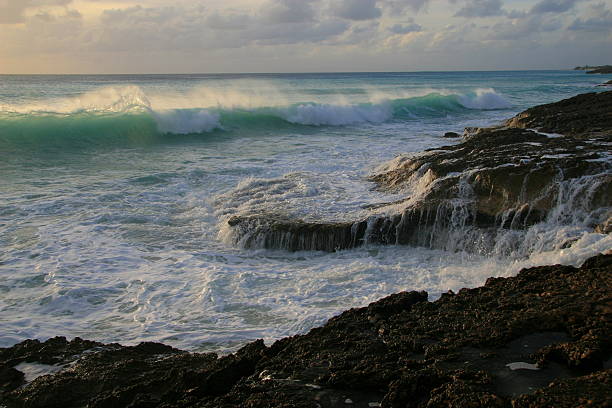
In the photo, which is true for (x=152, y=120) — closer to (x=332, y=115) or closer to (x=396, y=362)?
(x=332, y=115)

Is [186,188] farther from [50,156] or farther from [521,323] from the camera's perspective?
→ [521,323]

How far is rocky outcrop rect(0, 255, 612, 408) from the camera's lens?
3.58 meters

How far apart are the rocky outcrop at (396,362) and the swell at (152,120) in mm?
17377

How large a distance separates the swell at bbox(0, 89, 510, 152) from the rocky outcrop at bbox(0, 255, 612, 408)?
17.4 meters

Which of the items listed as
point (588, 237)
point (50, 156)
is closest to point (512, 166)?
point (588, 237)

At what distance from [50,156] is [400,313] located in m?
17.0

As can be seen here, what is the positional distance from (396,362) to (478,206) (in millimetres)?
5356

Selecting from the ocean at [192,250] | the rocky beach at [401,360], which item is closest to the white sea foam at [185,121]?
the ocean at [192,250]

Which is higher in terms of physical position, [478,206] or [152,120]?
[152,120]

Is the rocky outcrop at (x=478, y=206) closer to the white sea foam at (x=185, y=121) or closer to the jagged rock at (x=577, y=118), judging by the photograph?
the jagged rock at (x=577, y=118)

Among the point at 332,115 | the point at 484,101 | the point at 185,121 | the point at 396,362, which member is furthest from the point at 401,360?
the point at 484,101

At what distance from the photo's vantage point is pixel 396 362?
159 inches

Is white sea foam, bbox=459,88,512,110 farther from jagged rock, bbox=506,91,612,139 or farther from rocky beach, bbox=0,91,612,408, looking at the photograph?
rocky beach, bbox=0,91,612,408

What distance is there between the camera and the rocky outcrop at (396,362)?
11.7ft
